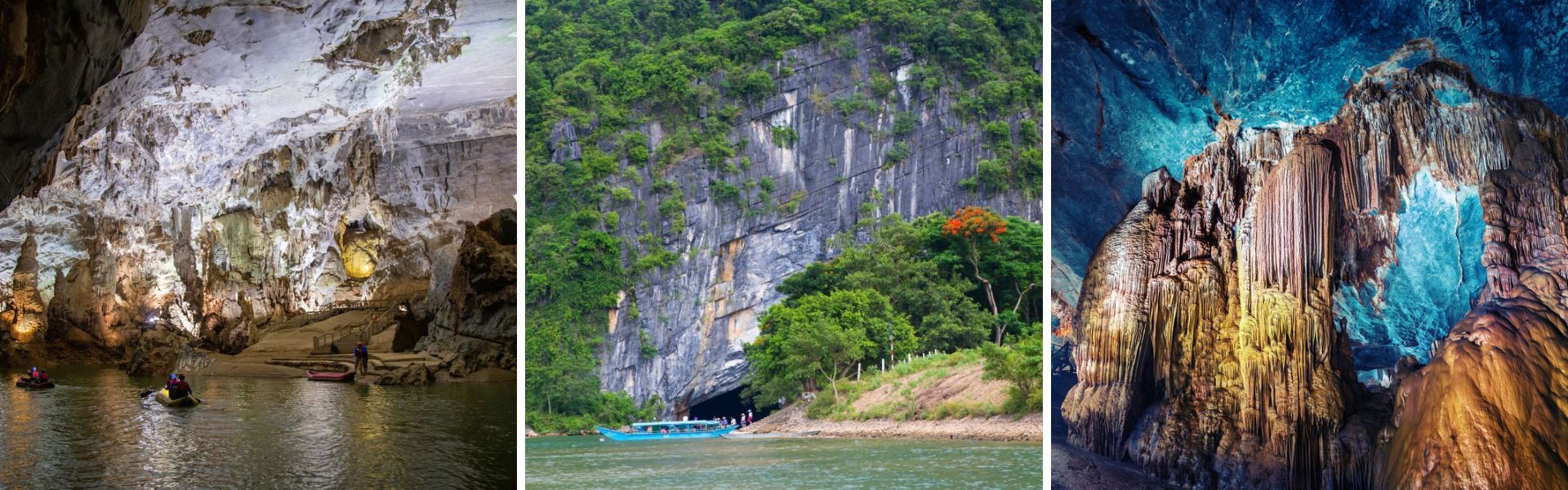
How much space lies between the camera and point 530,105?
38.1 ft

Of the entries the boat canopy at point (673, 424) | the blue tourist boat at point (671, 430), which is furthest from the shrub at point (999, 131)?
the boat canopy at point (673, 424)

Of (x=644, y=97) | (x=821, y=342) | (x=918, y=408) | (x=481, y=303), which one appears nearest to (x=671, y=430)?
(x=821, y=342)

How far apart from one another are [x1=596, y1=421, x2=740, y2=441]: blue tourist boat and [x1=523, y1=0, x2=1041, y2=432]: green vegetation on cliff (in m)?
0.22

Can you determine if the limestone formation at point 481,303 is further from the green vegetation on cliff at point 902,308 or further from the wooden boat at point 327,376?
the green vegetation on cliff at point 902,308

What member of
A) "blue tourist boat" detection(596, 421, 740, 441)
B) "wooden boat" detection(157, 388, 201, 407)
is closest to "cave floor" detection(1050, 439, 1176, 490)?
"blue tourist boat" detection(596, 421, 740, 441)

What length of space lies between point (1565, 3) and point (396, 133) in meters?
7.11

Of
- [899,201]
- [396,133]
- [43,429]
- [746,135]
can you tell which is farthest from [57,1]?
Result: [899,201]

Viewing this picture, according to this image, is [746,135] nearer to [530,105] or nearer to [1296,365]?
[530,105]

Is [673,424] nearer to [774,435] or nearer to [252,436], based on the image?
[774,435]

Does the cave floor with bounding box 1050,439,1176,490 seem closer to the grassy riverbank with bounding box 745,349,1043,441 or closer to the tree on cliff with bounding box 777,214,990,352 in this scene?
the grassy riverbank with bounding box 745,349,1043,441

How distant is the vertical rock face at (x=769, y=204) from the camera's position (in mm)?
11766

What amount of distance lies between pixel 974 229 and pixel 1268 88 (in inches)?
156

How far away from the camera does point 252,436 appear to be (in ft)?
23.6

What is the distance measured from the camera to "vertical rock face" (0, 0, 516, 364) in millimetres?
7590
